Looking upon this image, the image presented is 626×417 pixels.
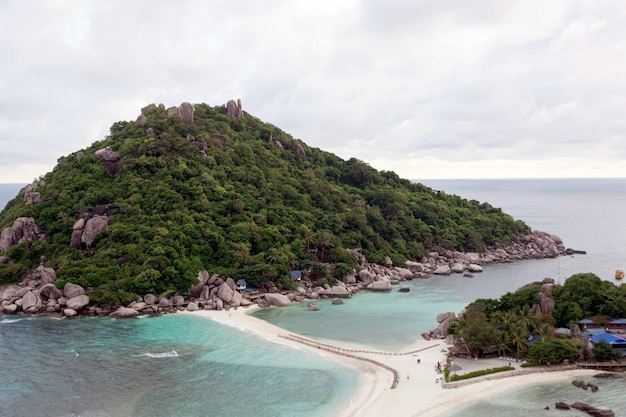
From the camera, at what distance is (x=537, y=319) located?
112ft

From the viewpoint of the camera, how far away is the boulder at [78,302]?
46.4m

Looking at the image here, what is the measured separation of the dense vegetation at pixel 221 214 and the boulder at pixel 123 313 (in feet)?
6.82

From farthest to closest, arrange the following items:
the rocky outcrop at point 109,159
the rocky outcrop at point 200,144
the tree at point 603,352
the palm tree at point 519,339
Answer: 1. the rocky outcrop at point 200,144
2. the rocky outcrop at point 109,159
3. the palm tree at point 519,339
4. the tree at point 603,352

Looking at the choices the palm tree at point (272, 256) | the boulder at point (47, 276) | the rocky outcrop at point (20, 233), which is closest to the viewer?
the boulder at point (47, 276)

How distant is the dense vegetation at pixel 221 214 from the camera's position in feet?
173

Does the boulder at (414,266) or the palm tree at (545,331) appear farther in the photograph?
the boulder at (414,266)

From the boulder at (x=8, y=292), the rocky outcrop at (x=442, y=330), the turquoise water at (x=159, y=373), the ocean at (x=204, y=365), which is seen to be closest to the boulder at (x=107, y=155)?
the boulder at (x=8, y=292)

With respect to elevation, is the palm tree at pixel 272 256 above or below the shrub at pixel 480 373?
above

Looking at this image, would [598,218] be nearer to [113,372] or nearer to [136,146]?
[136,146]

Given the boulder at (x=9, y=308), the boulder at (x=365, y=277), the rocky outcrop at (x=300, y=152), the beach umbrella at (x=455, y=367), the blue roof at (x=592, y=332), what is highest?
the rocky outcrop at (x=300, y=152)

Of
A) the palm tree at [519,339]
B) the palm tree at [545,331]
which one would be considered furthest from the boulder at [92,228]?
the palm tree at [545,331]

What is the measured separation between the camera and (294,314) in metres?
47.0

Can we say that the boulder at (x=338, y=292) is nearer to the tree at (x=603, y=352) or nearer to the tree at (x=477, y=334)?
the tree at (x=477, y=334)

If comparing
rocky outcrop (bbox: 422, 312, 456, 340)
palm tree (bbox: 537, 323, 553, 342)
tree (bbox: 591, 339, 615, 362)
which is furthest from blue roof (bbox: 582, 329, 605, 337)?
rocky outcrop (bbox: 422, 312, 456, 340)
